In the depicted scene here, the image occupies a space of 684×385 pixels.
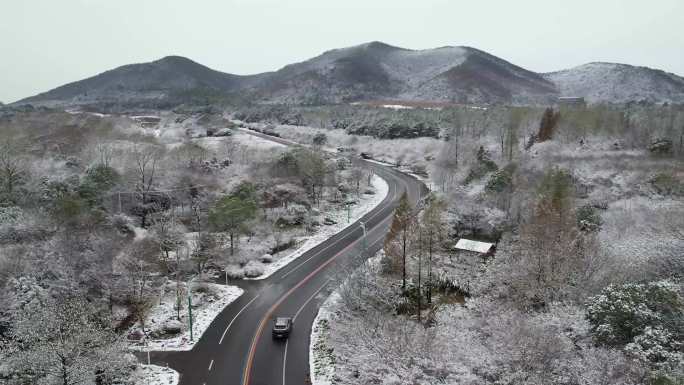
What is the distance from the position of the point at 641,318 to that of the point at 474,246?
70.3 feet

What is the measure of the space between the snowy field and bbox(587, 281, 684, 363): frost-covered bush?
86.2 feet

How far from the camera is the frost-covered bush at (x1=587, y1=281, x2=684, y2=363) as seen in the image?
72.8ft

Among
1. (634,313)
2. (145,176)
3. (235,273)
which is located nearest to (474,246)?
(634,313)

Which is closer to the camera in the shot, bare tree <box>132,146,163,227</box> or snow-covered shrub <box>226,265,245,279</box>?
snow-covered shrub <box>226,265,245,279</box>

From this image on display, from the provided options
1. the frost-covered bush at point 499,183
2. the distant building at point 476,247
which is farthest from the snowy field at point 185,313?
the frost-covered bush at point 499,183

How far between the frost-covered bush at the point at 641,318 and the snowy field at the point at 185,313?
26273 mm

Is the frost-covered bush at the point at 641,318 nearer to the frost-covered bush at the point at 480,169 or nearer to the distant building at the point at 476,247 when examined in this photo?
the distant building at the point at 476,247

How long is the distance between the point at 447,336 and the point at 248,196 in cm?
3583

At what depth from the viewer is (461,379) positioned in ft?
74.2

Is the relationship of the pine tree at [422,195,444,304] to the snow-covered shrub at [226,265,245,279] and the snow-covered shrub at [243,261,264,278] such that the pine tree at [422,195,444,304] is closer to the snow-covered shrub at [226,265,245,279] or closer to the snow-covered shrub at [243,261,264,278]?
the snow-covered shrub at [243,261,264,278]

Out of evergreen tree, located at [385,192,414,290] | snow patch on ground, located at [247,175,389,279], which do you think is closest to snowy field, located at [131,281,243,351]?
snow patch on ground, located at [247,175,389,279]

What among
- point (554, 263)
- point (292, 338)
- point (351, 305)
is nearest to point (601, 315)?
point (554, 263)

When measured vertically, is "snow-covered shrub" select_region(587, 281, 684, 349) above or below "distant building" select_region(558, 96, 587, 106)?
below

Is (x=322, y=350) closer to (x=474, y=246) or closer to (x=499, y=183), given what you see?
(x=474, y=246)
